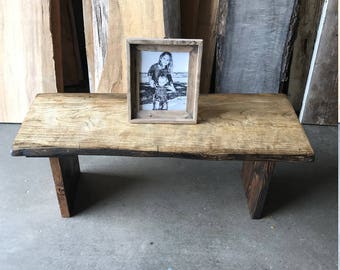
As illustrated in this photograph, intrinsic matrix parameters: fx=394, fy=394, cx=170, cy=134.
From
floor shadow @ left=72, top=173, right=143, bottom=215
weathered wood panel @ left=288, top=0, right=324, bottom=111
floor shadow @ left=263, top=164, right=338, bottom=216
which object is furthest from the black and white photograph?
weathered wood panel @ left=288, top=0, right=324, bottom=111

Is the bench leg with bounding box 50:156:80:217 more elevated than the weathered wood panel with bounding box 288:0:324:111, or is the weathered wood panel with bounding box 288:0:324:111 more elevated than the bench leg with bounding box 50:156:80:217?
the weathered wood panel with bounding box 288:0:324:111

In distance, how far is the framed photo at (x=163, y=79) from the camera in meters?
1.15

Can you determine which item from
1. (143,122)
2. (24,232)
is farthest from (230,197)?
(24,232)

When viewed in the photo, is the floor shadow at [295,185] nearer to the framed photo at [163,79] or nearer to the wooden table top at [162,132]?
the wooden table top at [162,132]

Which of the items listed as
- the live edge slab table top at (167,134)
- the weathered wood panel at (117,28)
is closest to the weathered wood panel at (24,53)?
the weathered wood panel at (117,28)

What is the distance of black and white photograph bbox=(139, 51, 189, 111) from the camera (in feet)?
3.85

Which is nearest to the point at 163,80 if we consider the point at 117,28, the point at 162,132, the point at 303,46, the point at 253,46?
the point at 162,132

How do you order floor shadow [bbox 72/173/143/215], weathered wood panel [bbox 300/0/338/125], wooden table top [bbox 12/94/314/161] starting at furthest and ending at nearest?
1. weathered wood panel [bbox 300/0/338/125]
2. floor shadow [bbox 72/173/143/215]
3. wooden table top [bbox 12/94/314/161]

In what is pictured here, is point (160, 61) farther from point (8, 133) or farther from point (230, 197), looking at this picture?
point (8, 133)

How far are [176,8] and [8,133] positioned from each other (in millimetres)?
986

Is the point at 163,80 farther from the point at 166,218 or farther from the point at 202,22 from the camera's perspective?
the point at 202,22

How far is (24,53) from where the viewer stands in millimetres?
1760

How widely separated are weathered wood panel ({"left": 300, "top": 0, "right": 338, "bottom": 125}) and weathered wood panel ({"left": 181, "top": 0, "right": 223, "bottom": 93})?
18.7 inches

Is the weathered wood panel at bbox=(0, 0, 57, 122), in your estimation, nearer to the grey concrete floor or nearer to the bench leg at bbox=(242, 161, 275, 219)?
the grey concrete floor
